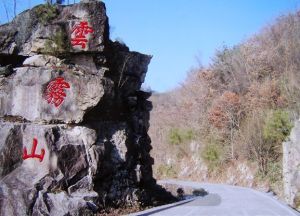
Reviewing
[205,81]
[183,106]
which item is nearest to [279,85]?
[205,81]

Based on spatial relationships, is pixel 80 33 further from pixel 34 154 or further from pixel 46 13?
pixel 34 154

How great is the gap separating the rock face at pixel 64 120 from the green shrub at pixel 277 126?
8.27 m

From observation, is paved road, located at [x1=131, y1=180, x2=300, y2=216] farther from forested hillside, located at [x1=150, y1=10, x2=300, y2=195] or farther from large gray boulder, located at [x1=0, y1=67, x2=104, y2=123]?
forested hillside, located at [x1=150, y1=10, x2=300, y2=195]

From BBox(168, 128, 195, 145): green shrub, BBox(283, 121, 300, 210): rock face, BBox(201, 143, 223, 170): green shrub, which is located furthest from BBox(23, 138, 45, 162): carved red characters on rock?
BBox(168, 128, 195, 145): green shrub

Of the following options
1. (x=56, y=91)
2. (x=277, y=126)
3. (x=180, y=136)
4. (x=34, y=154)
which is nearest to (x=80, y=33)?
(x=56, y=91)

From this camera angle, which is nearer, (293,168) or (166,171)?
(293,168)

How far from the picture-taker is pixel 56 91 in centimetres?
1345

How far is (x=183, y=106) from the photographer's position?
108 ft

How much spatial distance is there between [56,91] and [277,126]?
11918mm

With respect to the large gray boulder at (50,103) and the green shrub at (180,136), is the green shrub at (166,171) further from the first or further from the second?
the large gray boulder at (50,103)

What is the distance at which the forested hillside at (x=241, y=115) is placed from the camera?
2194 centimetres

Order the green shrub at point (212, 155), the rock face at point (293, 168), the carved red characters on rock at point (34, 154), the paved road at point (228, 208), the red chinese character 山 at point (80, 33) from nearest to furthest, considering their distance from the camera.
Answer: the paved road at point (228, 208) → the carved red characters on rock at point (34, 154) → the red chinese character 山 at point (80, 33) → the rock face at point (293, 168) → the green shrub at point (212, 155)

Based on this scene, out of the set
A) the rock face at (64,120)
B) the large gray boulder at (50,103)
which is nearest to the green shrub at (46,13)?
the rock face at (64,120)

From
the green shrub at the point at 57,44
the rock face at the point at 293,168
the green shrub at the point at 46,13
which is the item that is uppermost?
the green shrub at the point at 46,13
